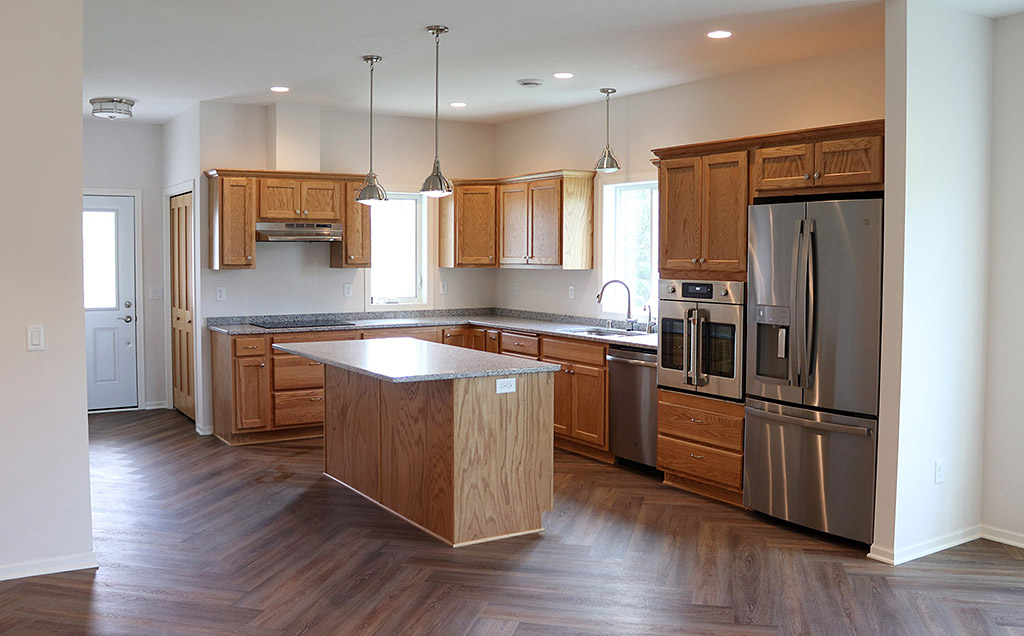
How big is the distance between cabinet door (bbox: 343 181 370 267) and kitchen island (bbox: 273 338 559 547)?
2409 mm

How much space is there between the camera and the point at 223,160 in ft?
23.5

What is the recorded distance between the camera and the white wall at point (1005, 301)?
4453 millimetres

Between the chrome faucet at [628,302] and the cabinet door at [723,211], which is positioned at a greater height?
the cabinet door at [723,211]

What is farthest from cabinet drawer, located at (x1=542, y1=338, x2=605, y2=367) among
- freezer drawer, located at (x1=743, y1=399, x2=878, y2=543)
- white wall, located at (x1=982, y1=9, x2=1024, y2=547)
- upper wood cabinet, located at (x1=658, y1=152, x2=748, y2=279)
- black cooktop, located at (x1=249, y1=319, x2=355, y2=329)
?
white wall, located at (x1=982, y1=9, x2=1024, y2=547)

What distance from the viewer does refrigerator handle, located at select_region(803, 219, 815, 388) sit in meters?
4.46

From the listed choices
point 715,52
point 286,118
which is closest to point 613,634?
point 715,52

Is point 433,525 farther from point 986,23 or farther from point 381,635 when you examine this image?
point 986,23

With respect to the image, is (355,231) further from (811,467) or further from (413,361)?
(811,467)

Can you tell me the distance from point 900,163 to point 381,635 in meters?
3.13

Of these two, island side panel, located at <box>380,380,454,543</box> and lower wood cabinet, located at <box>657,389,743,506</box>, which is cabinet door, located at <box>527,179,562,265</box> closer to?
lower wood cabinet, located at <box>657,389,743,506</box>

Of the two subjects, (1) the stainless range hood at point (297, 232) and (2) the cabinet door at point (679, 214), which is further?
(1) the stainless range hood at point (297, 232)

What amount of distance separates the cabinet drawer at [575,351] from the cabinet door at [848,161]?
2157mm

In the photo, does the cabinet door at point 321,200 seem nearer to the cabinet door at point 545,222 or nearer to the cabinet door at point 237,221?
the cabinet door at point 237,221

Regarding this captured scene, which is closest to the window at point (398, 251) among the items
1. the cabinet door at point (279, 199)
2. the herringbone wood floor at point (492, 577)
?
the cabinet door at point (279, 199)
